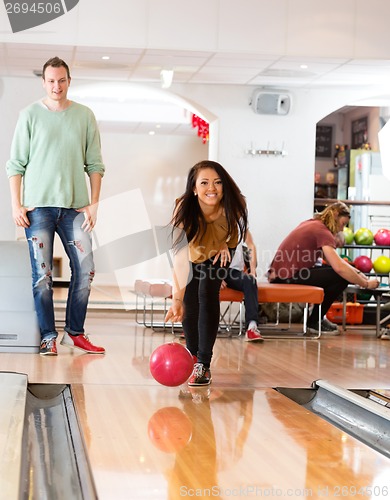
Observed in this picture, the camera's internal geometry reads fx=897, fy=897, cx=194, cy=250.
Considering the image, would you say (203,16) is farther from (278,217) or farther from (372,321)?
(372,321)

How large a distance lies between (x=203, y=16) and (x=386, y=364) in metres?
3.34

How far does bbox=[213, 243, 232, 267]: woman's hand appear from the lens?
446cm

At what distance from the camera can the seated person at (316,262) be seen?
756 centimetres

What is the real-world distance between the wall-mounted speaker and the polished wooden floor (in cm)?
345

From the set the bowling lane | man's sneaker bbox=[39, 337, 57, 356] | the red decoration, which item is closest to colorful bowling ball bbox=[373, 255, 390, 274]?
the red decoration

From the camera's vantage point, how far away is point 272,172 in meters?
9.05

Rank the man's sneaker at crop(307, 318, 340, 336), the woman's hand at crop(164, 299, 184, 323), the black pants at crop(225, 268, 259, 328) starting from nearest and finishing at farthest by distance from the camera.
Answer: the woman's hand at crop(164, 299, 184, 323) < the black pants at crop(225, 268, 259, 328) < the man's sneaker at crop(307, 318, 340, 336)

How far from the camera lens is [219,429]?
136 inches

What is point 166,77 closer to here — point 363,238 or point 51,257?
point 363,238

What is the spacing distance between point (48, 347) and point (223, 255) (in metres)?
1.59

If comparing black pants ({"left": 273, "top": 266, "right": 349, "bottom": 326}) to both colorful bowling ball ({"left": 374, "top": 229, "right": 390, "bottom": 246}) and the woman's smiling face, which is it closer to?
colorful bowling ball ({"left": 374, "top": 229, "right": 390, "bottom": 246})

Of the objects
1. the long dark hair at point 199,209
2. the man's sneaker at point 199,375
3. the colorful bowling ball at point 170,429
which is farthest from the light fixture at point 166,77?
the colorful bowling ball at point 170,429

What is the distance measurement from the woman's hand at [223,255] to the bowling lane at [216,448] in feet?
2.14

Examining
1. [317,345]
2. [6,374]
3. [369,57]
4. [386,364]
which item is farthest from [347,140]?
[6,374]
